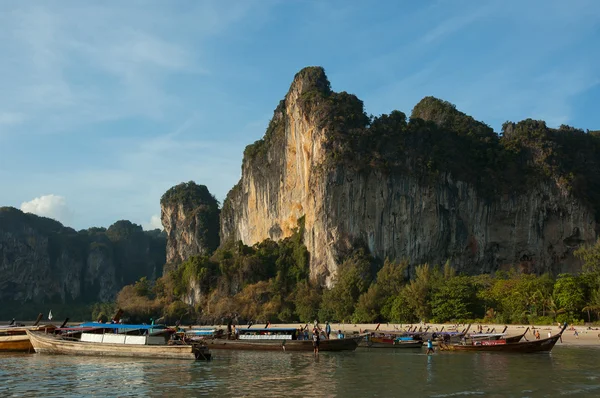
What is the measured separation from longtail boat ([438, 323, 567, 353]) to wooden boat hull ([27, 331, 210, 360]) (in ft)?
54.1

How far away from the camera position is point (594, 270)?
54.1 metres

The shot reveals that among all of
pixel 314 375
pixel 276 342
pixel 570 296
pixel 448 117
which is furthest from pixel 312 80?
pixel 314 375

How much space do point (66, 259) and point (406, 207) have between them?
104008mm

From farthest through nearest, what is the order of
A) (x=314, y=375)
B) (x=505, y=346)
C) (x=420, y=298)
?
(x=420, y=298), (x=505, y=346), (x=314, y=375)

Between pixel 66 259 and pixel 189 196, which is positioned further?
pixel 66 259

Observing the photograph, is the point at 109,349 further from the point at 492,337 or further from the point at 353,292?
the point at 353,292

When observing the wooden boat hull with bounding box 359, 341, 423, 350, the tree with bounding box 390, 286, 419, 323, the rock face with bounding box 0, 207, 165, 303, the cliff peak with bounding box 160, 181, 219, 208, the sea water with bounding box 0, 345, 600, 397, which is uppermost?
the cliff peak with bounding box 160, 181, 219, 208

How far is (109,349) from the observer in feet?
109

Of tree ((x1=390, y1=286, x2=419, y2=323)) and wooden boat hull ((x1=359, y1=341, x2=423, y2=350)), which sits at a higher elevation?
tree ((x1=390, y1=286, x2=419, y2=323))

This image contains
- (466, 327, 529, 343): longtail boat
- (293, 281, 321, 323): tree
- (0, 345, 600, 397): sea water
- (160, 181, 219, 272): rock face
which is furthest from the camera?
(160, 181, 219, 272): rock face

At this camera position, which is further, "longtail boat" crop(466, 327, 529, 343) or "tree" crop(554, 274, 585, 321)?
"tree" crop(554, 274, 585, 321)

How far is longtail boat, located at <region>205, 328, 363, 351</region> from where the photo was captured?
38.8 metres

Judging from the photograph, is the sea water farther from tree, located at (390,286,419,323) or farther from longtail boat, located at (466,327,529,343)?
tree, located at (390,286,419,323)

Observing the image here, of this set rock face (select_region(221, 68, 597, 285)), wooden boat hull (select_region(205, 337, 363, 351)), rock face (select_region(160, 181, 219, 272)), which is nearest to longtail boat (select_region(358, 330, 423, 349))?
wooden boat hull (select_region(205, 337, 363, 351))
